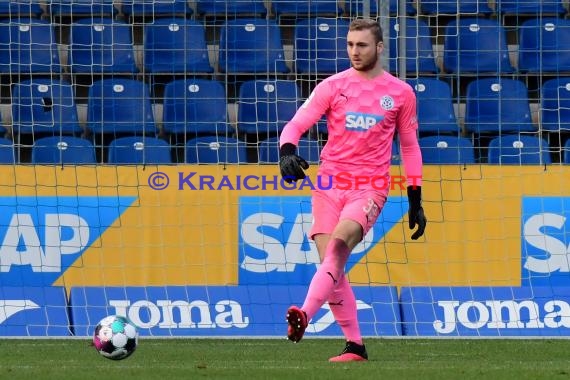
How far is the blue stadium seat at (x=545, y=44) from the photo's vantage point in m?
13.2

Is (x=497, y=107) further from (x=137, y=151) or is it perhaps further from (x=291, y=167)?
(x=291, y=167)

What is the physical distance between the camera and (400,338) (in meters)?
10.2

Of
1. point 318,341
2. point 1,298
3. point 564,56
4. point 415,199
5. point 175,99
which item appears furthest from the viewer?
point 564,56

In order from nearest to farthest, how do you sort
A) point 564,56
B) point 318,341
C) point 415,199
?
1. point 415,199
2. point 318,341
3. point 564,56

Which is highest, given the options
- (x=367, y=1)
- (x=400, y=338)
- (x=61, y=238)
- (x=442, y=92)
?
(x=367, y=1)

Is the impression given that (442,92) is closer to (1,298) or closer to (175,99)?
(175,99)

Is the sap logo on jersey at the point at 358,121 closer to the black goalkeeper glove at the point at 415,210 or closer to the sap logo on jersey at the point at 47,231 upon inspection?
the black goalkeeper glove at the point at 415,210

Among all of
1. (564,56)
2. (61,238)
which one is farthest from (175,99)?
(564,56)

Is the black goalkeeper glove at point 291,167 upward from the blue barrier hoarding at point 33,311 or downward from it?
A: upward

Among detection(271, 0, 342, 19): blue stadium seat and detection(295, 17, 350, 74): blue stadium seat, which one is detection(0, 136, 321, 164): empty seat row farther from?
detection(271, 0, 342, 19): blue stadium seat

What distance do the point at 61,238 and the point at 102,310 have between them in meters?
0.69

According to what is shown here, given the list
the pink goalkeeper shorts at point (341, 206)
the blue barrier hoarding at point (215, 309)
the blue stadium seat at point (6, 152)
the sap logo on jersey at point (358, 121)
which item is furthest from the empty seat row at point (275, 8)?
the pink goalkeeper shorts at point (341, 206)

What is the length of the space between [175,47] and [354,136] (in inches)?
217

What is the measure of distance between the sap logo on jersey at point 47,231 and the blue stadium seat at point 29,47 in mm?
2176
